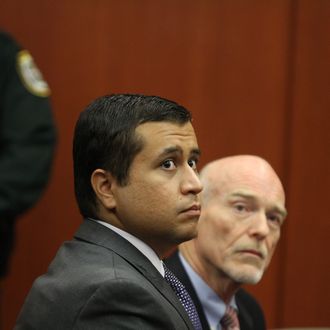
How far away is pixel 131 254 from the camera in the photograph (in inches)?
55.2

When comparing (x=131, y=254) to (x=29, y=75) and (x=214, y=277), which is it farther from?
(x=29, y=75)

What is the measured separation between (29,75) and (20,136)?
0.68ft

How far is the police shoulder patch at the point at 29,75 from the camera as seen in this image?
2.50 metres

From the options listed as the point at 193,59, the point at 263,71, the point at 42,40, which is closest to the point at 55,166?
the point at 42,40

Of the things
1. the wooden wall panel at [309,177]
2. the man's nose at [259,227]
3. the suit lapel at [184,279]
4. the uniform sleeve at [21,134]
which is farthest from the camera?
the wooden wall panel at [309,177]

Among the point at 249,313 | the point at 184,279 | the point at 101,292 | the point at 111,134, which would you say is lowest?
the point at 249,313

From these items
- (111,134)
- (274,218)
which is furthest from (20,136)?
(111,134)

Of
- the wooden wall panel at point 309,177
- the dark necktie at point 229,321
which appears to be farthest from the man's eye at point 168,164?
the wooden wall panel at point 309,177

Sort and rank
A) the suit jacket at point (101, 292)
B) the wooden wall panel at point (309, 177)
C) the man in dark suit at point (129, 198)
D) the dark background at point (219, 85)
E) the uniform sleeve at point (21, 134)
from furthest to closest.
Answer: the wooden wall panel at point (309, 177), the dark background at point (219, 85), the uniform sleeve at point (21, 134), the man in dark suit at point (129, 198), the suit jacket at point (101, 292)

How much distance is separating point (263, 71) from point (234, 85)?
0.40ft

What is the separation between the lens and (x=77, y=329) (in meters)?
1.25

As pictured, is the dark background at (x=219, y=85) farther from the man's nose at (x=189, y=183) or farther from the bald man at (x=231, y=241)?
the man's nose at (x=189, y=183)

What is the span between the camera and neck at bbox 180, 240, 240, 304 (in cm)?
211

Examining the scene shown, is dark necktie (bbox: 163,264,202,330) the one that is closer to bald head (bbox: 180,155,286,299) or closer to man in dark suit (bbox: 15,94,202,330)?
man in dark suit (bbox: 15,94,202,330)
